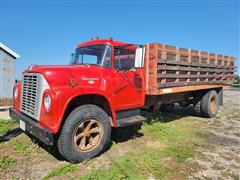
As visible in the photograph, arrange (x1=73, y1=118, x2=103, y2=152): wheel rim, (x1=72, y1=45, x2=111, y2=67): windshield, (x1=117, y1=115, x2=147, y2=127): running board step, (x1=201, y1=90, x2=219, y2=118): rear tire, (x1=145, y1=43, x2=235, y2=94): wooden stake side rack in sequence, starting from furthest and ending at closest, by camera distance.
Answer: (x1=201, y1=90, x2=219, y2=118): rear tire → (x1=145, y1=43, x2=235, y2=94): wooden stake side rack → (x1=72, y1=45, x2=111, y2=67): windshield → (x1=117, y1=115, x2=147, y2=127): running board step → (x1=73, y1=118, x2=103, y2=152): wheel rim

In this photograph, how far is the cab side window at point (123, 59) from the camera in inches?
175

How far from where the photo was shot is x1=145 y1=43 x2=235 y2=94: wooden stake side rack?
16.1 feet

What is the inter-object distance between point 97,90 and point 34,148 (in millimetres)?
1845

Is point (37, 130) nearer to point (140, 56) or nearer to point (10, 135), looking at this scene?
point (10, 135)

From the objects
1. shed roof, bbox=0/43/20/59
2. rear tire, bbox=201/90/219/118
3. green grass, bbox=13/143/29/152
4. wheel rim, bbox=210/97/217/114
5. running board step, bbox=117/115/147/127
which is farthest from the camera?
shed roof, bbox=0/43/20/59

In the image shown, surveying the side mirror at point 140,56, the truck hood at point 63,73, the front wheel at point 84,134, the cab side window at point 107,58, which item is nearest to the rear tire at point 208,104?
the side mirror at point 140,56

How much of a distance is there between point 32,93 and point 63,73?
0.70 meters

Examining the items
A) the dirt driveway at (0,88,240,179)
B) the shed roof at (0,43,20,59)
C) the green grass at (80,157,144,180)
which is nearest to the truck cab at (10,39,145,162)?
the dirt driveway at (0,88,240,179)

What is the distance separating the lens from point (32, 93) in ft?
12.1

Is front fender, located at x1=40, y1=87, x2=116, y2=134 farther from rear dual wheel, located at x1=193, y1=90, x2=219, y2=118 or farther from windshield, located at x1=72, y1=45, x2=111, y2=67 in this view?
rear dual wheel, located at x1=193, y1=90, x2=219, y2=118

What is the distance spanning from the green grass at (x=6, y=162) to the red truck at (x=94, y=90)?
58 cm

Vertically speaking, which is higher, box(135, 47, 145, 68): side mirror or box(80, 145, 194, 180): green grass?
box(135, 47, 145, 68): side mirror

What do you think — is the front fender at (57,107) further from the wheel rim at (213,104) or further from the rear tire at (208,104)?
the wheel rim at (213,104)

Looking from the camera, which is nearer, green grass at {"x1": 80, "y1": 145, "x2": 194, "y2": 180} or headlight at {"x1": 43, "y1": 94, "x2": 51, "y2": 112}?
green grass at {"x1": 80, "y1": 145, "x2": 194, "y2": 180}
